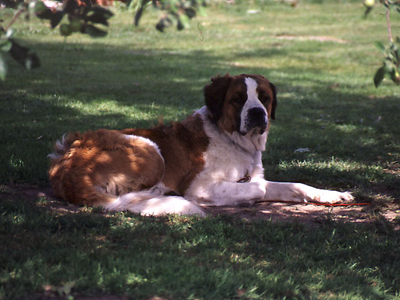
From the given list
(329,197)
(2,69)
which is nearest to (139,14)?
(2,69)

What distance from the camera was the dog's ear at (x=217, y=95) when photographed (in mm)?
5340

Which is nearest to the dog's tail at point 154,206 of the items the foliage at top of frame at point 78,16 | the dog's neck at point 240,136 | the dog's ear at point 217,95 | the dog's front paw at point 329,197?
the dog's neck at point 240,136

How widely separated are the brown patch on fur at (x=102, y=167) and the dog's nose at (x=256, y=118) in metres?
0.95

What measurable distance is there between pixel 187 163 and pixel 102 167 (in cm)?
90

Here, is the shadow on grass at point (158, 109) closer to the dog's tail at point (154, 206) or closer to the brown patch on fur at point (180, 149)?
the brown patch on fur at point (180, 149)

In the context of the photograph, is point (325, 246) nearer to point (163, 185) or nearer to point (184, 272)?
point (184, 272)

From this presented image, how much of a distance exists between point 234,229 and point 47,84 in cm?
747

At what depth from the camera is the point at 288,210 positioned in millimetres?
5027

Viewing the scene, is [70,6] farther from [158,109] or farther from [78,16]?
[158,109]

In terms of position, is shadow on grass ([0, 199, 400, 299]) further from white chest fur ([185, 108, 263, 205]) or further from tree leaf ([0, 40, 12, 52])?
tree leaf ([0, 40, 12, 52])

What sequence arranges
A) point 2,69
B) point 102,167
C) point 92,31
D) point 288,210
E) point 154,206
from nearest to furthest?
point 2,69, point 92,31, point 154,206, point 102,167, point 288,210

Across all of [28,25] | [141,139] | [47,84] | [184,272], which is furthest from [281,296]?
[28,25]

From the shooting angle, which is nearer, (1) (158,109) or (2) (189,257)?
(2) (189,257)

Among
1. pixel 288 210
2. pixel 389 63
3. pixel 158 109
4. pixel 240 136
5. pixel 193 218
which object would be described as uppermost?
pixel 389 63
